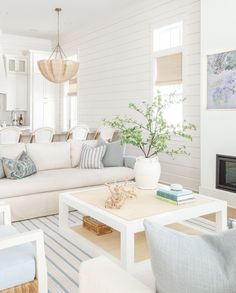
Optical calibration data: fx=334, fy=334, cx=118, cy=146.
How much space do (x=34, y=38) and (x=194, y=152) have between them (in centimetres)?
639

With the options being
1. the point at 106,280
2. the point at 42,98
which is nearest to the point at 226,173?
the point at 106,280

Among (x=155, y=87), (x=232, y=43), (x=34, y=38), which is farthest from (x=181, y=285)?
(x=34, y=38)

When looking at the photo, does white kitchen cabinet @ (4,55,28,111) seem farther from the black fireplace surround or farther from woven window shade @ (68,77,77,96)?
the black fireplace surround

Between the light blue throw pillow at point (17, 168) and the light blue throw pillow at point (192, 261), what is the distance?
10.4 feet

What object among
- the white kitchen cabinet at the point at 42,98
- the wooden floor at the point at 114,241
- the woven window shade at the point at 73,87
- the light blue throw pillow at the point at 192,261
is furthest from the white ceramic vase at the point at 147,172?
the white kitchen cabinet at the point at 42,98

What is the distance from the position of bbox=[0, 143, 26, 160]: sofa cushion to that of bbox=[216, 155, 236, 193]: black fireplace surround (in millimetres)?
2676

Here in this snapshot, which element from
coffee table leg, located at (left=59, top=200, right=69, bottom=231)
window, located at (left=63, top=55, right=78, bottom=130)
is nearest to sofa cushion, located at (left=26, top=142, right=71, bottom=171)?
coffee table leg, located at (left=59, top=200, right=69, bottom=231)

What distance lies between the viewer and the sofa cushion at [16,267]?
1.77 metres

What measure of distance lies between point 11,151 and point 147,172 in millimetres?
1901

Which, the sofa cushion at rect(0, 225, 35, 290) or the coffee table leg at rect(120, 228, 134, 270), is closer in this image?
the sofa cushion at rect(0, 225, 35, 290)

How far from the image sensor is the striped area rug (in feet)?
7.93

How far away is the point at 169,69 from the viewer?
5758 mm

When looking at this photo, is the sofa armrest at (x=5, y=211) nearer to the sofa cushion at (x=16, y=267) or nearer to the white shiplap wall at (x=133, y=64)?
the sofa cushion at (x=16, y=267)

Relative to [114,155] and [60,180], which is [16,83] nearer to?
[114,155]
